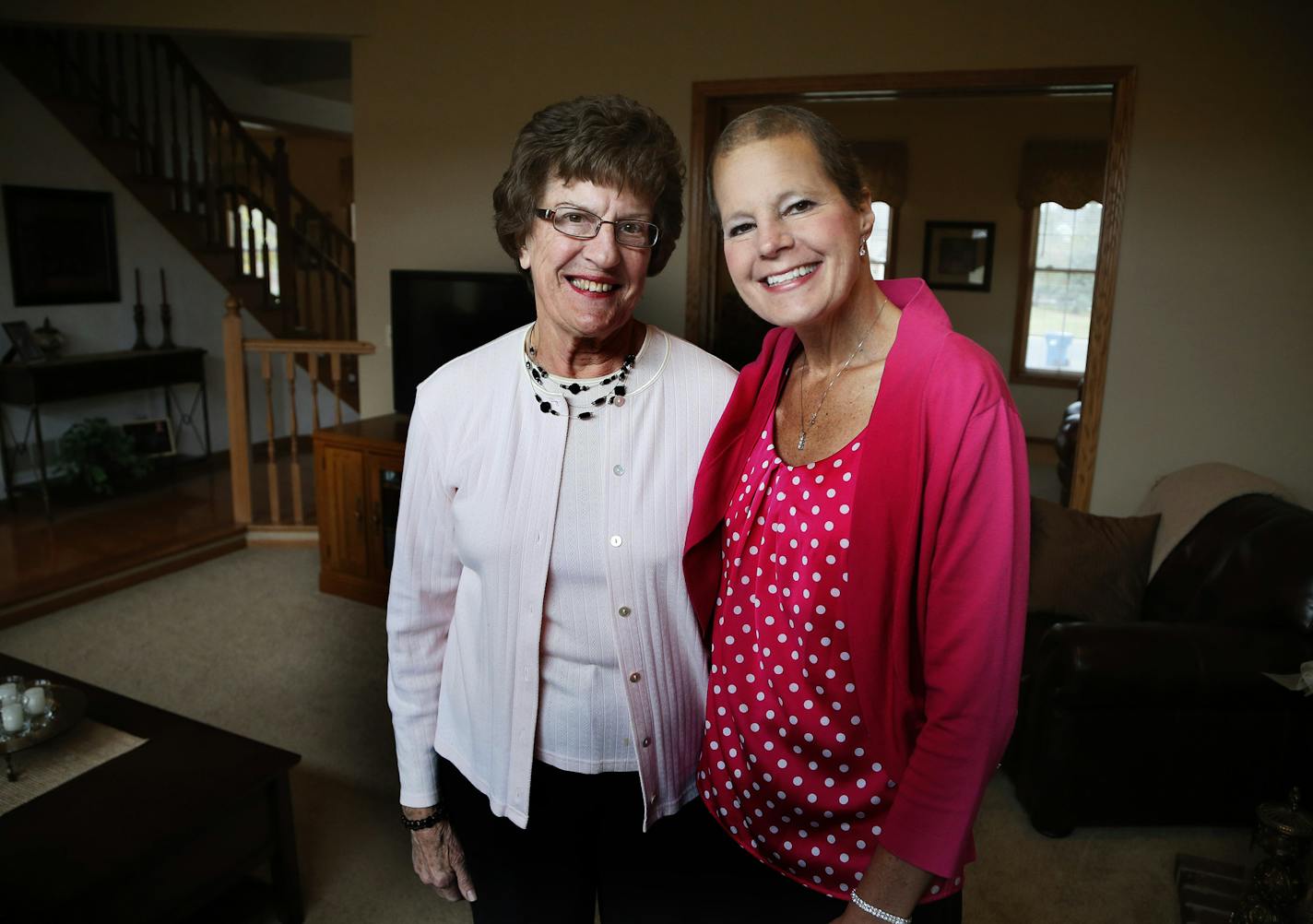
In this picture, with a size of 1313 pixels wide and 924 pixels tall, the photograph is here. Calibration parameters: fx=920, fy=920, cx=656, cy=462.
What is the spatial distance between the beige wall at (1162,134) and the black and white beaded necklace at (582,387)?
3049 mm

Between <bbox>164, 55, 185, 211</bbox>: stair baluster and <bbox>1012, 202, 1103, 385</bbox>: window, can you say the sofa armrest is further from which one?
<bbox>164, 55, 185, 211</bbox>: stair baluster

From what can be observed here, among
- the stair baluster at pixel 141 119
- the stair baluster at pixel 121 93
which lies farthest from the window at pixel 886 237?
the stair baluster at pixel 121 93

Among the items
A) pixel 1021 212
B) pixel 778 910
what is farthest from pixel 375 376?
pixel 1021 212

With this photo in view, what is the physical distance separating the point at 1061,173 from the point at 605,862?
7.68 metres

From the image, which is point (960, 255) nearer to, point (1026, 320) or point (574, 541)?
point (1026, 320)

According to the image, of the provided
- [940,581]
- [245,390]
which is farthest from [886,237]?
[940,581]

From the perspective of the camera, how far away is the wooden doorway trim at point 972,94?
3543mm

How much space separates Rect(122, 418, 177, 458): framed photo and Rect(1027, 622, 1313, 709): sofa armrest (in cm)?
579

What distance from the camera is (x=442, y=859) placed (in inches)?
55.1

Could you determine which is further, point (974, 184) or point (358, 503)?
point (974, 184)

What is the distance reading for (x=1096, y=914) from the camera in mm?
2316

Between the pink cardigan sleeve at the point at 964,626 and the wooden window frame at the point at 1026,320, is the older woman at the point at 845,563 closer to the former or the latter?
the pink cardigan sleeve at the point at 964,626

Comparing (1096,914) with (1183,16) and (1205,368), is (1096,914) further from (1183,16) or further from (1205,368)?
(1183,16)

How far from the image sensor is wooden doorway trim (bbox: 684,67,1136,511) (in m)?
3.54
